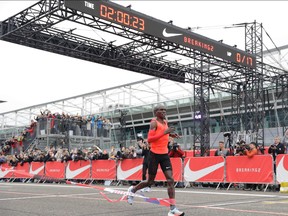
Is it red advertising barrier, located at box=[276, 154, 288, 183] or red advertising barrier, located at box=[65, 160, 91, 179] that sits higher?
red advertising barrier, located at box=[276, 154, 288, 183]

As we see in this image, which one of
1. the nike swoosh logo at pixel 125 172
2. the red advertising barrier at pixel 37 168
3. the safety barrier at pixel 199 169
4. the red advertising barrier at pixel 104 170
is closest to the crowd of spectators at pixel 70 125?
the red advertising barrier at pixel 37 168

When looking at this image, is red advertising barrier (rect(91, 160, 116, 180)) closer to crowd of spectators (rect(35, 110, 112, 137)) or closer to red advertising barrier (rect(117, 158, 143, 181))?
red advertising barrier (rect(117, 158, 143, 181))

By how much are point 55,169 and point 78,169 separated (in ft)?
6.12

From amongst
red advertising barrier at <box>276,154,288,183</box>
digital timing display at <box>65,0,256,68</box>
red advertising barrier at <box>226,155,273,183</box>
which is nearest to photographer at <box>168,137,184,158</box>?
red advertising barrier at <box>226,155,273,183</box>

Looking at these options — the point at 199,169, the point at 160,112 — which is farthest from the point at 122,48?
the point at 160,112

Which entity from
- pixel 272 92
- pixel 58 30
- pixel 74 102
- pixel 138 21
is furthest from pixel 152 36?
pixel 74 102

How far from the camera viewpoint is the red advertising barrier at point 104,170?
17688mm

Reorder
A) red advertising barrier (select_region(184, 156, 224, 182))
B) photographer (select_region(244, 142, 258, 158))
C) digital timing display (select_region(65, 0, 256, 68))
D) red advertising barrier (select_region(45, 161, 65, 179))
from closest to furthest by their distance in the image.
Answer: photographer (select_region(244, 142, 258, 158)), red advertising barrier (select_region(184, 156, 224, 182)), digital timing display (select_region(65, 0, 256, 68)), red advertising barrier (select_region(45, 161, 65, 179))

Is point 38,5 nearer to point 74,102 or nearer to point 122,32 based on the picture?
point 122,32

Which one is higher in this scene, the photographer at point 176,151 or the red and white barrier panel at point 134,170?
the photographer at point 176,151

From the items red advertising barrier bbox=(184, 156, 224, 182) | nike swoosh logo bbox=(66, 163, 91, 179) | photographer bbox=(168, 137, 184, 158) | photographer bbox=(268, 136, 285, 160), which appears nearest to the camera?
photographer bbox=(268, 136, 285, 160)

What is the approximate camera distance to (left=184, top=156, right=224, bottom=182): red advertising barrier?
46.9 feet

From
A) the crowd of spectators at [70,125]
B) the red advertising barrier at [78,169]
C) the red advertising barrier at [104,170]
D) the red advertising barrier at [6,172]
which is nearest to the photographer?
the red advertising barrier at [104,170]

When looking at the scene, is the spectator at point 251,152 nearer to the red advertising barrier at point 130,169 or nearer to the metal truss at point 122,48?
the red advertising barrier at point 130,169
